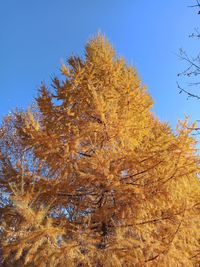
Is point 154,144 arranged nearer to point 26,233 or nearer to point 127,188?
point 127,188

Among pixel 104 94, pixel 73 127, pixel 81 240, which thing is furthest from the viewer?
pixel 104 94

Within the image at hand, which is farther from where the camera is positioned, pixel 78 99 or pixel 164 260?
pixel 78 99

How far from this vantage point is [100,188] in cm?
560

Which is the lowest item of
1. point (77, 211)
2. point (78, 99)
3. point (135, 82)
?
point (77, 211)

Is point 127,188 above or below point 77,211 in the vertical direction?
above

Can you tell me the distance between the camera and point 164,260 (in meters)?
4.52

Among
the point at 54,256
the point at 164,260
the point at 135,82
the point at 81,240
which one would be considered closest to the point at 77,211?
the point at 81,240

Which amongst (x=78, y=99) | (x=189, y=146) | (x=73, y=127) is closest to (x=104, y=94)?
(x=78, y=99)

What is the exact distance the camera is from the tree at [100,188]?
176 inches

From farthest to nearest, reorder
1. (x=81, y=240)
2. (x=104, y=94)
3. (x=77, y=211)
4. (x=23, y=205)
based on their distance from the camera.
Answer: (x=104, y=94) < (x=77, y=211) < (x=81, y=240) < (x=23, y=205)

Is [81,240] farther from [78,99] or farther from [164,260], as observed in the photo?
[78,99]

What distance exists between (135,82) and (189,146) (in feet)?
6.39

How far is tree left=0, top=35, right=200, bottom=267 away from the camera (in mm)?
4477

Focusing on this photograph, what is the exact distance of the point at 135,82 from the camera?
6.70 meters
